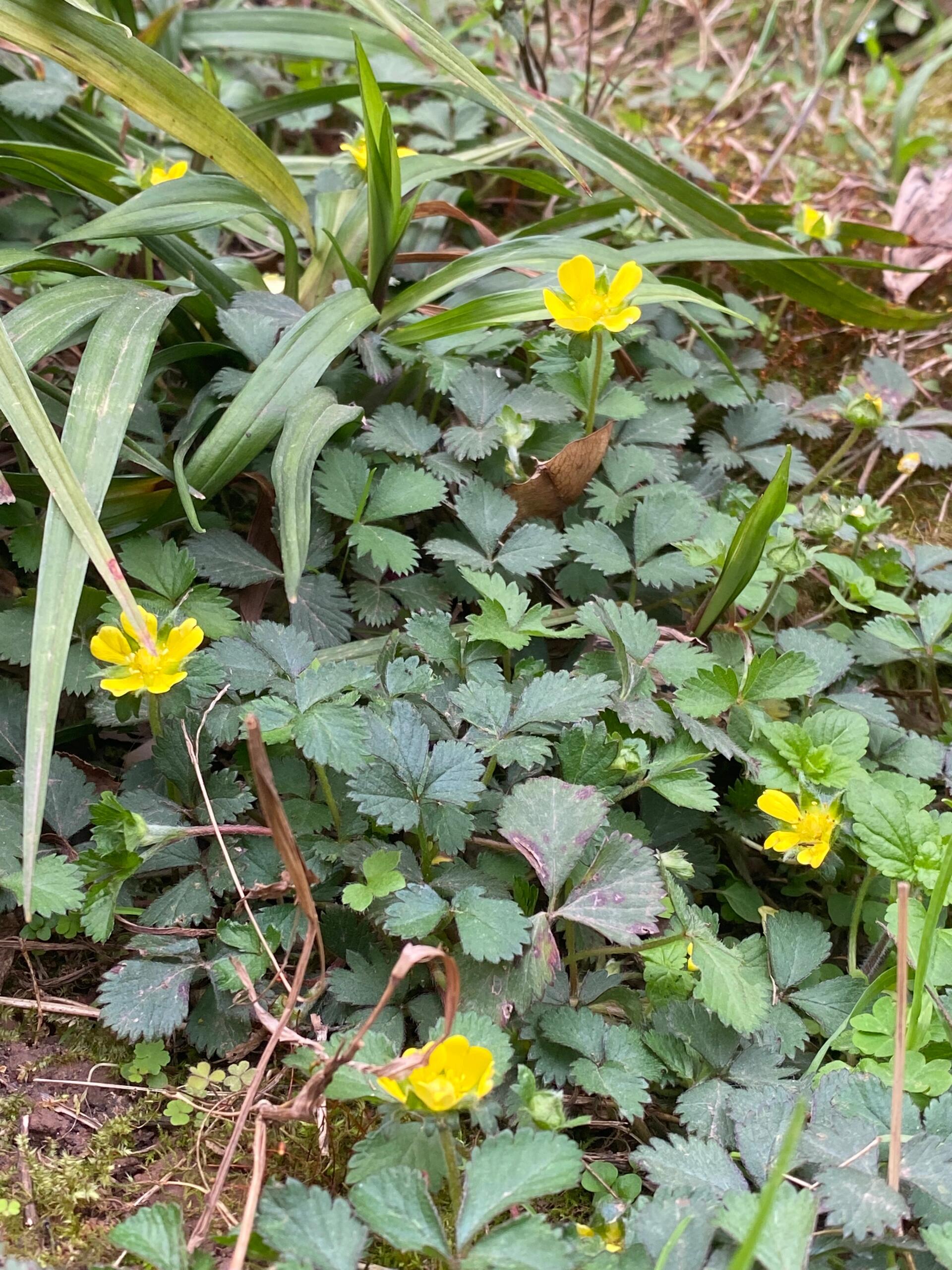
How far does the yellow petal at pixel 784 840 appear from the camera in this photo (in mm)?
1236

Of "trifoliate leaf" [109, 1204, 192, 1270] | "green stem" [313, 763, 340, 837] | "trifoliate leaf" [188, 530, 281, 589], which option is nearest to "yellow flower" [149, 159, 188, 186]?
"trifoliate leaf" [188, 530, 281, 589]

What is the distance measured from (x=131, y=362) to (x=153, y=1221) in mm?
1038

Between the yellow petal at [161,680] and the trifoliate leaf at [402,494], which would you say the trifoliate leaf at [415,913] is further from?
the trifoliate leaf at [402,494]

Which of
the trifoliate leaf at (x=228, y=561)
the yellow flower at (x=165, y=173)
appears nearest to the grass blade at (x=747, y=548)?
the trifoliate leaf at (x=228, y=561)

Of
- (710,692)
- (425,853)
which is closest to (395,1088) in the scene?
(425,853)

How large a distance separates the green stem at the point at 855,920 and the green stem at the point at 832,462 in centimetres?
78

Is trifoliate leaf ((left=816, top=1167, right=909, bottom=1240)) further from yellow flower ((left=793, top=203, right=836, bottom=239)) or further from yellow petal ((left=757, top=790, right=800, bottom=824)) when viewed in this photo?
yellow flower ((left=793, top=203, right=836, bottom=239))

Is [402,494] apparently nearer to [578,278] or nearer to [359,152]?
[578,278]

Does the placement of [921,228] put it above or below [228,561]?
above

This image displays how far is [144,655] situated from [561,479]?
29.1 inches

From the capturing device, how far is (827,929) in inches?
55.7

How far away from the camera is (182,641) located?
1167 millimetres

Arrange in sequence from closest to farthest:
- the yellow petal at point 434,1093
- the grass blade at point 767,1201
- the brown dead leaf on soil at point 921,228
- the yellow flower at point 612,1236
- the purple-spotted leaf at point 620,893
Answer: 1. the grass blade at point 767,1201
2. the yellow petal at point 434,1093
3. the yellow flower at point 612,1236
4. the purple-spotted leaf at point 620,893
5. the brown dead leaf on soil at point 921,228

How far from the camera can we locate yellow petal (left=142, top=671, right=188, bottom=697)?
117 centimetres
